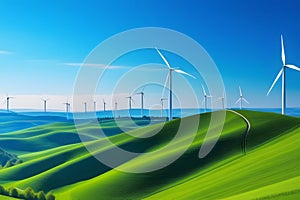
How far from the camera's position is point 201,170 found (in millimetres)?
49250

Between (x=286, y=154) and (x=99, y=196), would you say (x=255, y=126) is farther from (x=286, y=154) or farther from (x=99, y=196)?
(x=99, y=196)

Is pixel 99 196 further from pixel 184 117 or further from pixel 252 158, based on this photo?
pixel 184 117

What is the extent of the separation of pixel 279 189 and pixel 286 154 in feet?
54.1

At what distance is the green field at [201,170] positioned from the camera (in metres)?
35.7

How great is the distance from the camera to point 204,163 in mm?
50938

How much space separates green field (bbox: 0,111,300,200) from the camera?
35719 millimetres

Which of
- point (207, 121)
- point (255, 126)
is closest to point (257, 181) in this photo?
point (255, 126)

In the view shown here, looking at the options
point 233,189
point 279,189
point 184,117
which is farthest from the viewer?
point 184,117

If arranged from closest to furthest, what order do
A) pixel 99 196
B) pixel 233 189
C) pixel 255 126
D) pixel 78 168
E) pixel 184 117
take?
pixel 233 189 → pixel 99 196 → pixel 255 126 → pixel 78 168 → pixel 184 117

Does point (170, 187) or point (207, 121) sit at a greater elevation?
point (207, 121)

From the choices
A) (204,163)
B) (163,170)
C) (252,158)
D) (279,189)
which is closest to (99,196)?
(163,170)

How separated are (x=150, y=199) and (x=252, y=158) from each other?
40.0ft

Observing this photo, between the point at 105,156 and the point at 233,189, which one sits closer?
the point at 233,189

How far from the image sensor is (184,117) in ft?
255
